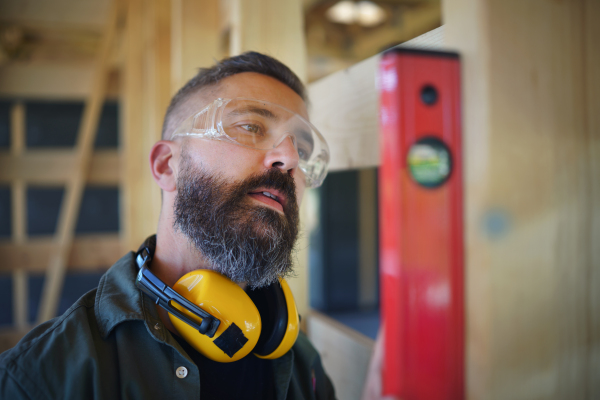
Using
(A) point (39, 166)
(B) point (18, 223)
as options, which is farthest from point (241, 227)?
(B) point (18, 223)

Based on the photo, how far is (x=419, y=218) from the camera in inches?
15.2

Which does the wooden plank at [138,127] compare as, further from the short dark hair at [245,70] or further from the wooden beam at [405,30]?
the wooden beam at [405,30]

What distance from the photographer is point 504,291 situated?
40 centimetres

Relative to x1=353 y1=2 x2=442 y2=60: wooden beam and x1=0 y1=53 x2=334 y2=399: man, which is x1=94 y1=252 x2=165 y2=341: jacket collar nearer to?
x1=0 y1=53 x2=334 y2=399: man

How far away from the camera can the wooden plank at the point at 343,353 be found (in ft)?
3.83

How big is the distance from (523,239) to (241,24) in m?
1.15

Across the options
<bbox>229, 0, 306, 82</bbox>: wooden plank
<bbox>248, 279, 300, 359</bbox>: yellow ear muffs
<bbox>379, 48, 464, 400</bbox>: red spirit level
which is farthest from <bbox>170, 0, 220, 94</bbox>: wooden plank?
<bbox>379, 48, 464, 400</bbox>: red spirit level

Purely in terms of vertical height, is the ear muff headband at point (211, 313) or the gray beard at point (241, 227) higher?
the gray beard at point (241, 227)

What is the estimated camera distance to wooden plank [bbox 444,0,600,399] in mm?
395

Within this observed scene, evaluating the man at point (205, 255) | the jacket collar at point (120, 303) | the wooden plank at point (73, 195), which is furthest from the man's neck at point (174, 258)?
the wooden plank at point (73, 195)

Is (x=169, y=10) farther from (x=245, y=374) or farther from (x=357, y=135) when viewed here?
(x=245, y=374)

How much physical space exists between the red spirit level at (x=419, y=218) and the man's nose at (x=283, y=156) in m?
0.67

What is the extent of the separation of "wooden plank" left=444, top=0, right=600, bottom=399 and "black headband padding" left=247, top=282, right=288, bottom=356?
629mm

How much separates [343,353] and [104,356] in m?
0.70
